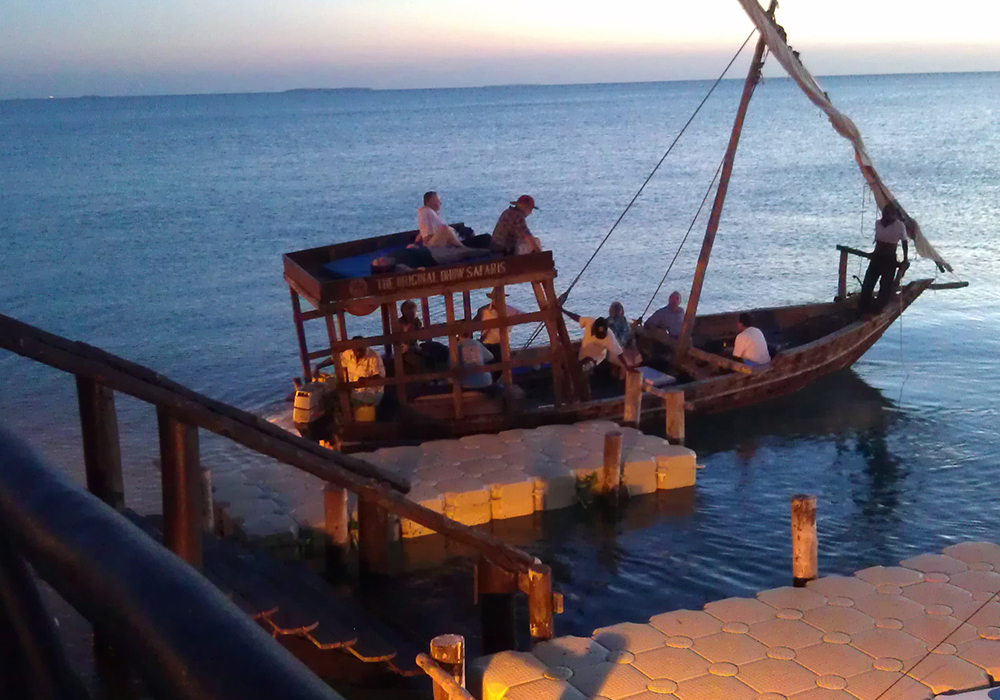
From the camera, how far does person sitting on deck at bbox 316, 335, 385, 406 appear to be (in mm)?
13781

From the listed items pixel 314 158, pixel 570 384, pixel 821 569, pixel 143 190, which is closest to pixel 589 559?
pixel 821 569

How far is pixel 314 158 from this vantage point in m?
90.2

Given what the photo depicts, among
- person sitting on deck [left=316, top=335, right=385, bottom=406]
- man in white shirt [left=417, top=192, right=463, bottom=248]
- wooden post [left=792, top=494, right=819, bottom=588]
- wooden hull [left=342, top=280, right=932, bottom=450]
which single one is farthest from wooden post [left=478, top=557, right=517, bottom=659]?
man in white shirt [left=417, top=192, right=463, bottom=248]

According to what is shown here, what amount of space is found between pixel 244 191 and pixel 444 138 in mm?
53804

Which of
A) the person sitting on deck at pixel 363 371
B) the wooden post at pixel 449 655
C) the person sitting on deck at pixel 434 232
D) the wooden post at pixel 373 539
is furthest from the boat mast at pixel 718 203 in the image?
the wooden post at pixel 449 655

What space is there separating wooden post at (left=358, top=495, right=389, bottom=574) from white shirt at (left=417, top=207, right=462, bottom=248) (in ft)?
15.8

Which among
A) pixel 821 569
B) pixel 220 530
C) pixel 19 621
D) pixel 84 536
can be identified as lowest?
pixel 821 569

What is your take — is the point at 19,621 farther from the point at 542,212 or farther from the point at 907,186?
the point at 907,186

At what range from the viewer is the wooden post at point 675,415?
13.8m

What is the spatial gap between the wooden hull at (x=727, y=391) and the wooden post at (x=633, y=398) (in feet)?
1.27

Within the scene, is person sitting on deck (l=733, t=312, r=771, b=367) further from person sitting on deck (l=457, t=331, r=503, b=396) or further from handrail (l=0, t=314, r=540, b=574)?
handrail (l=0, t=314, r=540, b=574)

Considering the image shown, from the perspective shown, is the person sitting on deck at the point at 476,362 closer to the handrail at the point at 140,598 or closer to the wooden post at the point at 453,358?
the wooden post at the point at 453,358

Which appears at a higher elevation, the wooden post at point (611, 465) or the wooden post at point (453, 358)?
the wooden post at point (453, 358)

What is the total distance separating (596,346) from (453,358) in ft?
9.70
